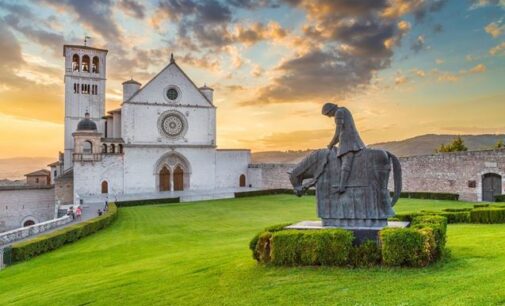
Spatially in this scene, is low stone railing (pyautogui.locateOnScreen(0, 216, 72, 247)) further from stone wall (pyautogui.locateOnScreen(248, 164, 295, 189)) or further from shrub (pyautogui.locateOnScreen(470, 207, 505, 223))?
stone wall (pyautogui.locateOnScreen(248, 164, 295, 189))

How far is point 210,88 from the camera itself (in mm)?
53375

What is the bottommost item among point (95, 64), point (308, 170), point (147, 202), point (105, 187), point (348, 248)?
point (147, 202)

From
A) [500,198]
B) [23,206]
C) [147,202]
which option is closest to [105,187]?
[23,206]

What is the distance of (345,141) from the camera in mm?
9195

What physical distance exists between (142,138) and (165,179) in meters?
5.83

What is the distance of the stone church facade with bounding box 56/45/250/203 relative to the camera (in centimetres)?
4447

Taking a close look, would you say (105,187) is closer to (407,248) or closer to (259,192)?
(259,192)

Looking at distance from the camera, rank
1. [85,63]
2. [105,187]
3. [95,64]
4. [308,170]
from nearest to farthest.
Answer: [308,170], [105,187], [85,63], [95,64]

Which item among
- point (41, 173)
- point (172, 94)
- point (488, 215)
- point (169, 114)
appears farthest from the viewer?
point (41, 173)

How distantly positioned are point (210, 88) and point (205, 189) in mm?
13387

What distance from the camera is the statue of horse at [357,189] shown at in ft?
29.1

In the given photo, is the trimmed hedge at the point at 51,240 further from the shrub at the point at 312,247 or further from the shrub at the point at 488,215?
the shrub at the point at 488,215

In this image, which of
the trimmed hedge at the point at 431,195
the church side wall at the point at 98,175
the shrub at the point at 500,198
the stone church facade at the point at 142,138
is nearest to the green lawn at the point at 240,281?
the shrub at the point at 500,198

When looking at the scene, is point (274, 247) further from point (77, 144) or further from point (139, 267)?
point (77, 144)
